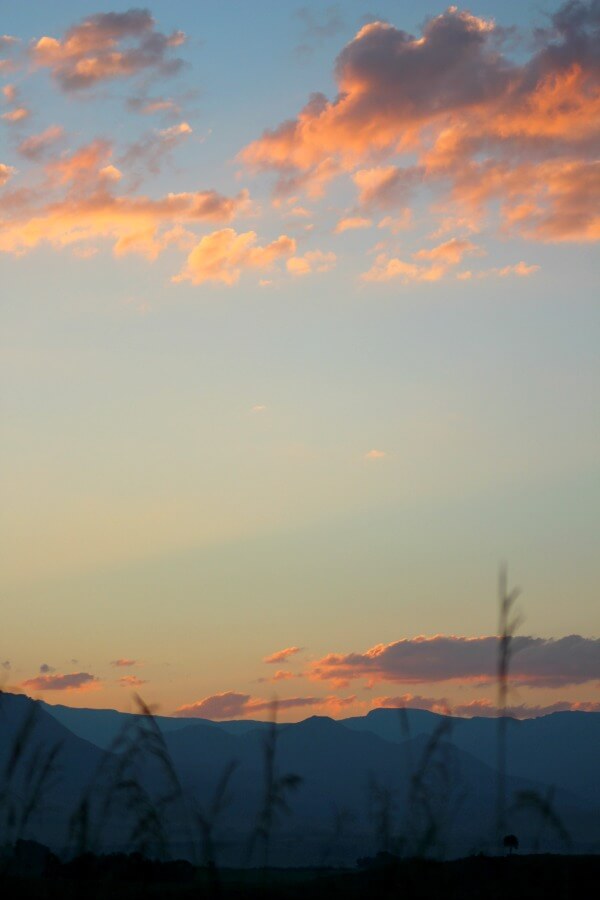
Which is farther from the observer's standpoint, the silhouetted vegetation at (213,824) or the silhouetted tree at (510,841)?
the silhouetted tree at (510,841)

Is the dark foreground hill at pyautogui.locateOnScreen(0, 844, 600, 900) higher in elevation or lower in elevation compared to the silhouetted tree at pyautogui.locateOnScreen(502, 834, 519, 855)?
lower

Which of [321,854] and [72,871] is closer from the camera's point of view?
[72,871]

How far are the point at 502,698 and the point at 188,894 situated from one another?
383 centimetres

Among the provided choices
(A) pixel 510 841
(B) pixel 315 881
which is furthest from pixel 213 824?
(A) pixel 510 841

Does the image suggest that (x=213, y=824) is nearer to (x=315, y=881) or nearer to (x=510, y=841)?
(x=315, y=881)

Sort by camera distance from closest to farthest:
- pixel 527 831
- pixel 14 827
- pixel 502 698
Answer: pixel 502 698, pixel 527 831, pixel 14 827

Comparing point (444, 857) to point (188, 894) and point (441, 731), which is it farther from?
point (188, 894)

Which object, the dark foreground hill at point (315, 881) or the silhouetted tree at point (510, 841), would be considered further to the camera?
the silhouetted tree at point (510, 841)

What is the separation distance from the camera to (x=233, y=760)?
10680 millimetres

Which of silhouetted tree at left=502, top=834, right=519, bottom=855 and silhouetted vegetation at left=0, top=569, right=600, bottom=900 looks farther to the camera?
silhouetted tree at left=502, top=834, right=519, bottom=855

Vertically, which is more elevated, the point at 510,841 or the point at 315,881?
the point at 510,841

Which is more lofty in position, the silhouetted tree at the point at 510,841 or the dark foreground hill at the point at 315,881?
the silhouetted tree at the point at 510,841

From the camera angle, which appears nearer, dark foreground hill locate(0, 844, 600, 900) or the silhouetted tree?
dark foreground hill locate(0, 844, 600, 900)

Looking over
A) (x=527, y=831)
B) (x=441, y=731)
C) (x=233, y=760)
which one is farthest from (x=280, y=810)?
(x=527, y=831)
